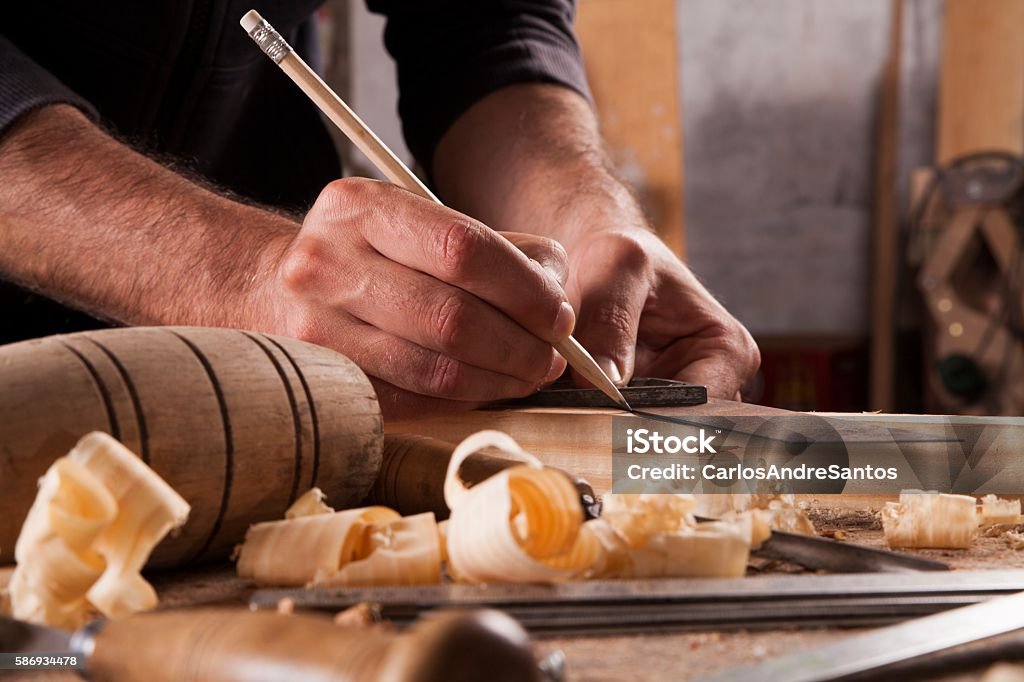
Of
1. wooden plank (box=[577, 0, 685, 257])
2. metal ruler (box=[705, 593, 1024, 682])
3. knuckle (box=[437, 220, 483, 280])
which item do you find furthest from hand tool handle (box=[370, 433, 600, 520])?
wooden plank (box=[577, 0, 685, 257])

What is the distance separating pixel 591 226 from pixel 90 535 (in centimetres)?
89

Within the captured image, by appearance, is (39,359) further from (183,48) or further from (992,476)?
(183,48)

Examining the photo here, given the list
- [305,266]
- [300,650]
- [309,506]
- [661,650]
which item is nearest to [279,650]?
[300,650]

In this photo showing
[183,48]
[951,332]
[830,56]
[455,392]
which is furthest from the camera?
[830,56]

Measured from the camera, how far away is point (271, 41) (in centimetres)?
86

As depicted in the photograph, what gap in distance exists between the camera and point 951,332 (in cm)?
350

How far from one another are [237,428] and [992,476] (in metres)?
0.54

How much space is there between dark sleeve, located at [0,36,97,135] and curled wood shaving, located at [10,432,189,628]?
0.70 m

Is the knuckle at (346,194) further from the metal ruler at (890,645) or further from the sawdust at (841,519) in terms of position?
the metal ruler at (890,645)

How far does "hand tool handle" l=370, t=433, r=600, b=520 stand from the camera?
2.42 feet

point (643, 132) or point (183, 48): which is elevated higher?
point (643, 132)

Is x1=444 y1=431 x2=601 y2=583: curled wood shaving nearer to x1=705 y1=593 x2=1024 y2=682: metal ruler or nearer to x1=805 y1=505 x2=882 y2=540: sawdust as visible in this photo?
x1=705 y1=593 x2=1024 y2=682: metal ruler

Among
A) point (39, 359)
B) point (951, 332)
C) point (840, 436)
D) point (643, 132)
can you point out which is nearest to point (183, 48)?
point (39, 359)

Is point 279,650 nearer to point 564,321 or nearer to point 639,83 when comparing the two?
point 564,321
